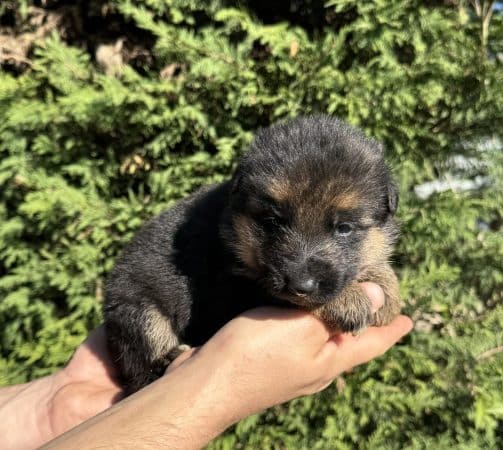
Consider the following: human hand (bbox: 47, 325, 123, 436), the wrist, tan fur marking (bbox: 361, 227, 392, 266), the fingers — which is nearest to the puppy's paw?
the fingers

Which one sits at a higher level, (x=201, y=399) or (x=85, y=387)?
(x=201, y=399)

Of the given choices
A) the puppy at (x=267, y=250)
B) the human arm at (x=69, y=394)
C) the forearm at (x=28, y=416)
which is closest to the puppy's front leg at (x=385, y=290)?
the puppy at (x=267, y=250)

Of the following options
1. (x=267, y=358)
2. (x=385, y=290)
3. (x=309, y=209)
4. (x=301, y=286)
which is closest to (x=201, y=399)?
(x=267, y=358)

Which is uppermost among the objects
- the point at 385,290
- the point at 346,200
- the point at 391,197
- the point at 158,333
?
the point at 346,200

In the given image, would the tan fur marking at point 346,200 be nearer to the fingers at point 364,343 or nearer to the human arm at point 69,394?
the human arm at point 69,394

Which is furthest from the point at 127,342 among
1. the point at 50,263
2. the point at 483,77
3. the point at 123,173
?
the point at 483,77

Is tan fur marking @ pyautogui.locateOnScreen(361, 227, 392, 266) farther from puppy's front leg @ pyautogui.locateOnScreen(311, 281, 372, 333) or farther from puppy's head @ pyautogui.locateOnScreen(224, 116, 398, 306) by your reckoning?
puppy's front leg @ pyautogui.locateOnScreen(311, 281, 372, 333)

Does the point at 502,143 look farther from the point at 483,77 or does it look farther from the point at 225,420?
the point at 225,420

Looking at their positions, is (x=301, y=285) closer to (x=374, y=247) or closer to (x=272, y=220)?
(x=272, y=220)
